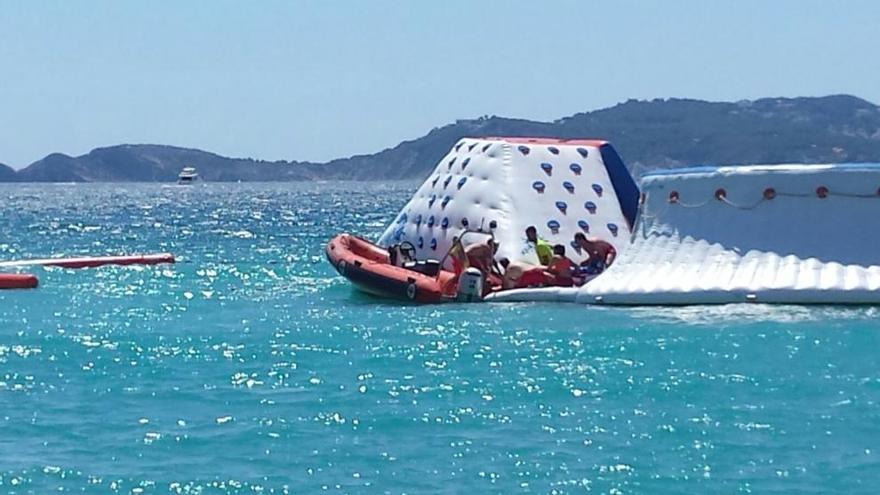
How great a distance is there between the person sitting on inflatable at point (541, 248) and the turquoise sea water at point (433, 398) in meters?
1.26

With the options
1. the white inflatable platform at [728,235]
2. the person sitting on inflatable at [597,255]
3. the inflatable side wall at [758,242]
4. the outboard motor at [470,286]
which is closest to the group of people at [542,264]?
the person sitting on inflatable at [597,255]

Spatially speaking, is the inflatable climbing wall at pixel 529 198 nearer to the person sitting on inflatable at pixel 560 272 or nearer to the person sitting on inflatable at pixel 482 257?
the person sitting on inflatable at pixel 482 257

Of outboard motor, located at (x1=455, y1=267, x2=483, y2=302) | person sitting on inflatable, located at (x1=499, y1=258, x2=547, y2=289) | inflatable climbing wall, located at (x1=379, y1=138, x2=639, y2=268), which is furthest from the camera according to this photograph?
inflatable climbing wall, located at (x1=379, y1=138, x2=639, y2=268)

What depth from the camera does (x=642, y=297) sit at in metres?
17.2

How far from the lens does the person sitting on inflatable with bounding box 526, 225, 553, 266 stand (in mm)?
18828

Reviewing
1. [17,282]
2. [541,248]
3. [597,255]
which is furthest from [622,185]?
[17,282]

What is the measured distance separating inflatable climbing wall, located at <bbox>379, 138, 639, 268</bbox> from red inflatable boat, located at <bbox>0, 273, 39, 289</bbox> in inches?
217

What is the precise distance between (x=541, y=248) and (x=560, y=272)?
652 mm

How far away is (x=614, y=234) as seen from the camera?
19656 mm

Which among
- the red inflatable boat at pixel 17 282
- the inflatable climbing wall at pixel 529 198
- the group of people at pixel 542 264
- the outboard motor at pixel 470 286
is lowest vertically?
the red inflatable boat at pixel 17 282

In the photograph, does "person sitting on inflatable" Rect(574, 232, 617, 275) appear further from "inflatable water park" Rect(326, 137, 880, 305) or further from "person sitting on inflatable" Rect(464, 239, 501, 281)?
"person sitting on inflatable" Rect(464, 239, 501, 281)

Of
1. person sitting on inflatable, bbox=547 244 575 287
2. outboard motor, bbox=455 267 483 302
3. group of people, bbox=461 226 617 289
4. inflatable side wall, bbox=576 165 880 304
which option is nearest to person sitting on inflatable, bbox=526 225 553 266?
group of people, bbox=461 226 617 289

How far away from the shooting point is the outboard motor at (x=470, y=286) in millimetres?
18109

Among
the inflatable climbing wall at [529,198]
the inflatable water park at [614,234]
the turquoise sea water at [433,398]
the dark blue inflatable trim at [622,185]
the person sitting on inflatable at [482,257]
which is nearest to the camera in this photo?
the turquoise sea water at [433,398]
